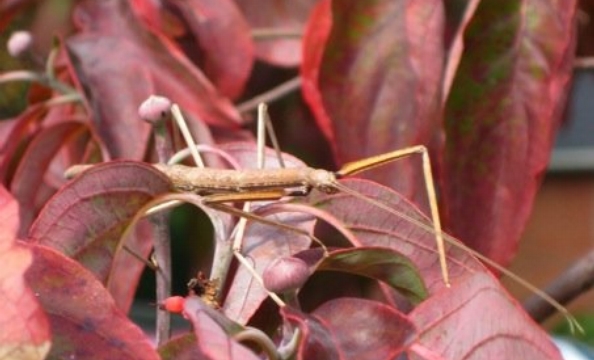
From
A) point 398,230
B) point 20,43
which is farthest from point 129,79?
point 398,230

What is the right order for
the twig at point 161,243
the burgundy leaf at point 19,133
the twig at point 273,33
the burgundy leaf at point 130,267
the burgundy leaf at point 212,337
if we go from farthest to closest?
the twig at point 273,33, the burgundy leaf at point 19,133, the burgundy leaf at point 130,267, the twig at point 161,243, the burgundy leaf at point 212,337

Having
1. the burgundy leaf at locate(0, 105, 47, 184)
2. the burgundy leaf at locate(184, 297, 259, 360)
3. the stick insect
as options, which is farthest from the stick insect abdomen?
the burgundy leaf at locate(0, 105, 47, 184)

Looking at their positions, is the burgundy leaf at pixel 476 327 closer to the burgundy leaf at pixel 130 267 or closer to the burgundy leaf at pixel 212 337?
the burgundy leaf at pixel 212 337

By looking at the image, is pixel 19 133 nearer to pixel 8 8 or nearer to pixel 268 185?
pixel 8 8

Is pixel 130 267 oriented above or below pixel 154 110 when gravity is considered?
below

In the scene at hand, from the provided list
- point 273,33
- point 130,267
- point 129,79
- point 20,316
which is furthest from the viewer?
point 273,33

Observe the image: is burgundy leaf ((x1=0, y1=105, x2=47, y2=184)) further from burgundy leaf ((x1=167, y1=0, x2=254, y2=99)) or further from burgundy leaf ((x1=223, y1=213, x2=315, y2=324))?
burgundy leaf ((x1=223, y1=213, x2=315, y2=324))

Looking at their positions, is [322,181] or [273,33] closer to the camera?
[322,181]

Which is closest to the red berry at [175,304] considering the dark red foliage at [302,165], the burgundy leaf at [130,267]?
the dark red foliage at [302,165]
